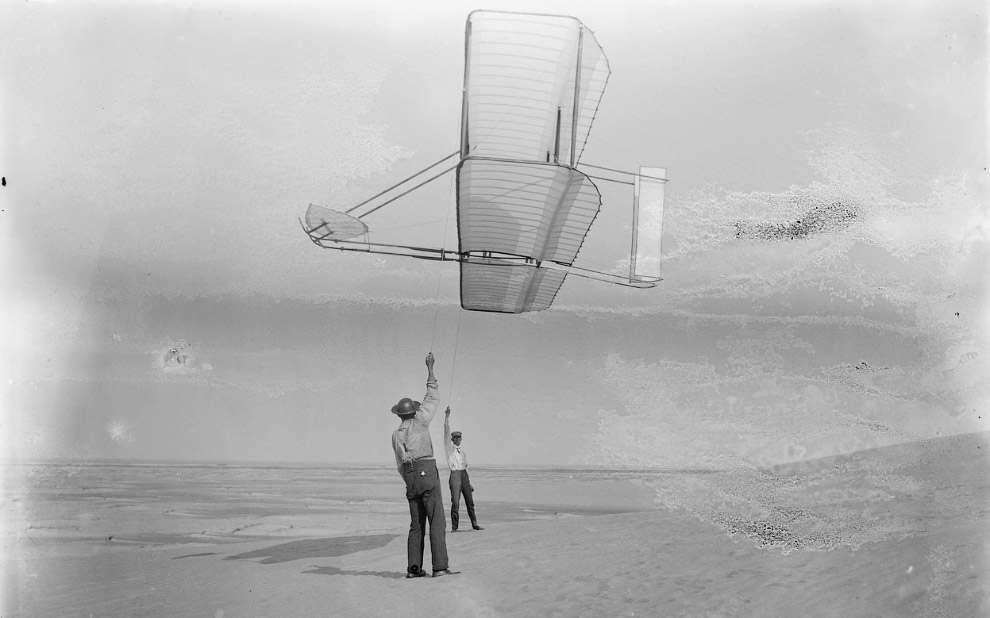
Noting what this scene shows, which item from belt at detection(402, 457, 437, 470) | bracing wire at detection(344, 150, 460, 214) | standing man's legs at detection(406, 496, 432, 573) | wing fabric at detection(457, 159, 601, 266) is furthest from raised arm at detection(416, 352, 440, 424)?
bracing wire at detection(344, 150, 460, 214)

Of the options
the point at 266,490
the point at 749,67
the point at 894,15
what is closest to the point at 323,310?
the point at 749,67

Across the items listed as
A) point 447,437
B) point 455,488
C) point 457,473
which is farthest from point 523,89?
point 455,488

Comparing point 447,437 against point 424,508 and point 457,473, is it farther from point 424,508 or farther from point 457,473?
point 424,508

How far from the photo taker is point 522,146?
4797 millimetres

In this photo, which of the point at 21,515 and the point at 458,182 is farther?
the point at 21,515

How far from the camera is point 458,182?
14.9 feet

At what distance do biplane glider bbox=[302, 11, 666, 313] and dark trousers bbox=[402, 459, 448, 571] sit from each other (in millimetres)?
1427

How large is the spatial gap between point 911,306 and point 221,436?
5385mm

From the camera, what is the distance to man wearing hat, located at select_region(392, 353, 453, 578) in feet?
15.0

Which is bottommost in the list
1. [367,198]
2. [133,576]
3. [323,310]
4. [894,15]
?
[133,576]

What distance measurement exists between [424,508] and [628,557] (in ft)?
5.00

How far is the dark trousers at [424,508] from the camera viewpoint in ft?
15.0

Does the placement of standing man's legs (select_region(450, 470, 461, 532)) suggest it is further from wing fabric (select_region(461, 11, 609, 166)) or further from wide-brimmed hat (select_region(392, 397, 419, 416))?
wing fabric (select_region(461, 11, 609, 166))

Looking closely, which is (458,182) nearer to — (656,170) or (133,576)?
(656,170)
